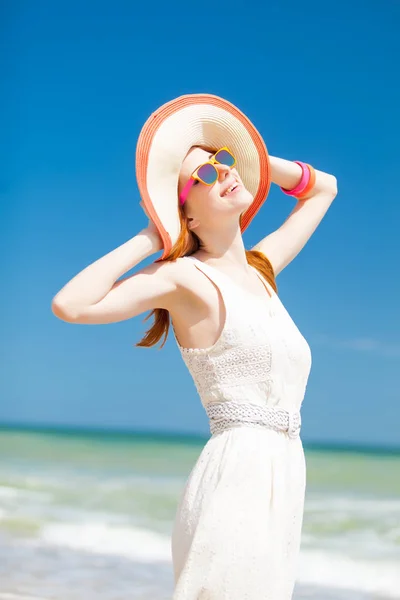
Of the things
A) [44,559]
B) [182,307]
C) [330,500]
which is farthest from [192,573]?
[330,500]

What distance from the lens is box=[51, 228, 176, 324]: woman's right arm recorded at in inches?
85.2

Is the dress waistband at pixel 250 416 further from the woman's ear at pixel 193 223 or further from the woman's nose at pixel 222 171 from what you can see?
the woman's nose at pixel 222 171

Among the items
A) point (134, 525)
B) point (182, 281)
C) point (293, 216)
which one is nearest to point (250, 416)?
point (182, 281)

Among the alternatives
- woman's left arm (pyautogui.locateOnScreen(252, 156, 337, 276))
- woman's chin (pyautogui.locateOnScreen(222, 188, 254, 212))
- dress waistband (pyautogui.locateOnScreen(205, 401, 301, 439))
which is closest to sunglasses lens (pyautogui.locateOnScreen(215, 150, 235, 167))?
woman's chin (pyautogui.locateOnScreen(222, 188, 254, 212))

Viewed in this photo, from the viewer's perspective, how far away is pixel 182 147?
240 cm

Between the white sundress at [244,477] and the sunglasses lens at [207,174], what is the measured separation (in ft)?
0.74

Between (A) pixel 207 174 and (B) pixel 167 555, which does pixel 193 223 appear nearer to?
(A) pixel 207 174

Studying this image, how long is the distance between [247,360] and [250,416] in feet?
0.46

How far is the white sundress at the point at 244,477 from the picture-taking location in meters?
2.15

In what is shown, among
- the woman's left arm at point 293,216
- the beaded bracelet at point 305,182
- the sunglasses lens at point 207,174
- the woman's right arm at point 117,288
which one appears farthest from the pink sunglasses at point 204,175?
the beaded bracelet at point 305,182

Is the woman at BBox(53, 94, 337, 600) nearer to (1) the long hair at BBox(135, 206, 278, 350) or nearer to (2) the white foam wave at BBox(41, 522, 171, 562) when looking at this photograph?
(1) the long hair at BBox(135, 206, 278, 350)

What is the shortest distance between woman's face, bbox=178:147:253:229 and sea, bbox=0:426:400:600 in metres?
3.49

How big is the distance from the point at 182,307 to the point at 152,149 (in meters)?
0.41

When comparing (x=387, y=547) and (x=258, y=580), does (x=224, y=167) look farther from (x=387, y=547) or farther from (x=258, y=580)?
(x=387, y=547)
